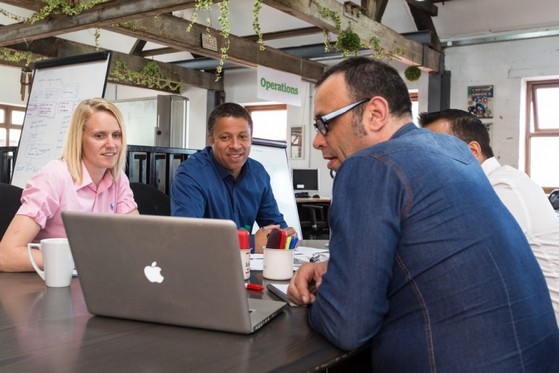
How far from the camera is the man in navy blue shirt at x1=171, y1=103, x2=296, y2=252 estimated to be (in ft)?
8.55

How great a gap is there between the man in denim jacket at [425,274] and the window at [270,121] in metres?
8.84

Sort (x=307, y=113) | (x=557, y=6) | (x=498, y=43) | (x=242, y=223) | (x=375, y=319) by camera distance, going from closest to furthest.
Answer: (x=375, y=319)
(x=242, y=223)
(x=557, y=6)
(x=498, y=43)
(x=307, y=113)

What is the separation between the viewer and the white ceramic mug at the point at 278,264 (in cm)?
164

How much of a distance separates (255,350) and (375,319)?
233 mm

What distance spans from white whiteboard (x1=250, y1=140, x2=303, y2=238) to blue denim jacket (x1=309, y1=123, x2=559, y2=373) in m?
2.91

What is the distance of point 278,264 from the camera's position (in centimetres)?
165

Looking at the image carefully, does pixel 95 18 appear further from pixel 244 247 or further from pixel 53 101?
pixel 244 247

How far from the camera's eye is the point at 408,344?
42.5 inches

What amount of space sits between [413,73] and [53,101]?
568 centimetres

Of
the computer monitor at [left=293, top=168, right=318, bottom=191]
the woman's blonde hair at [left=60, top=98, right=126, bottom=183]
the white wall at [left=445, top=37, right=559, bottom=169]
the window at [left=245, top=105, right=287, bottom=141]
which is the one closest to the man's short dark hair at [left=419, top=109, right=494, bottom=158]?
the woman's blonde hair at [left=60, top=98, right=126, bottom=183]

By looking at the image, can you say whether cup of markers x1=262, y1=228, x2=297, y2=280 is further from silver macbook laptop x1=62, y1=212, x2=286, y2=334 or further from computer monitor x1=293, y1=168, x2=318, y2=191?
computer monitor x1=293, y1=168, x2=318, y2=191

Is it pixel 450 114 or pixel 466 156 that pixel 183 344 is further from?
pixel 450 114

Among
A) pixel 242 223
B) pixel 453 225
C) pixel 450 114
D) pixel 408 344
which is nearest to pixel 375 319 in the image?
pixel 408 344

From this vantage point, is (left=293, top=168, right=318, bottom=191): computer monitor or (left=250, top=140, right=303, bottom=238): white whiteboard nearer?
(left=250, top=140, right=303, bottom=238): white whiteboard
